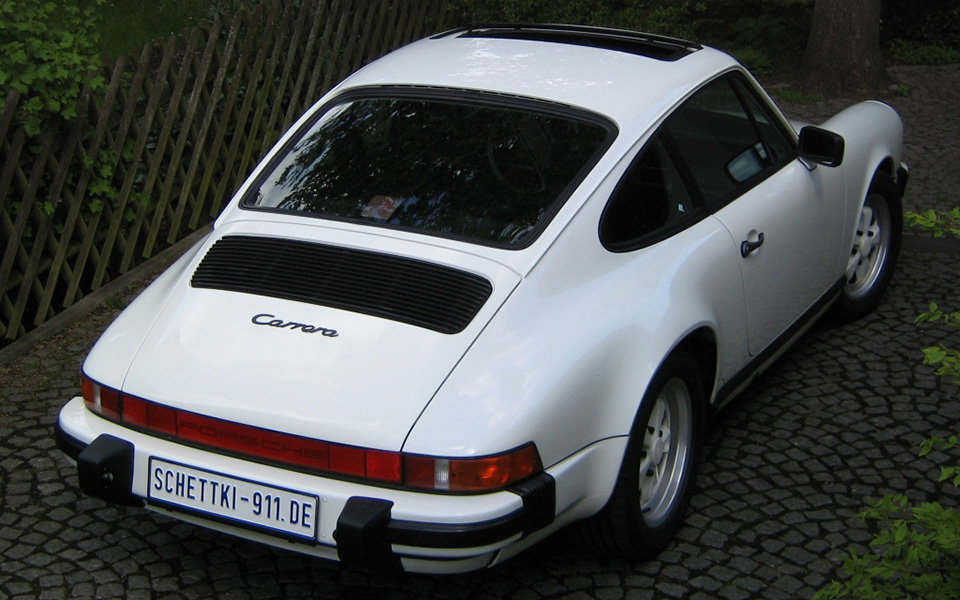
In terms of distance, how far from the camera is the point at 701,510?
4.48 meters

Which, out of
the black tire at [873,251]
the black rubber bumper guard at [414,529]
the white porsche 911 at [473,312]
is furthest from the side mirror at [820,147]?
the black rubber bumper guard at [414,529]

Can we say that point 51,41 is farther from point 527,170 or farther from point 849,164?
point 849,164

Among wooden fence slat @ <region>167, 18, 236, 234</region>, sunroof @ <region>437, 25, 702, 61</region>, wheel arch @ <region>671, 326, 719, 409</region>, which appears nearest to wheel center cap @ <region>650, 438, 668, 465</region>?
wheel arch @ <region>671, 326, 719, 409</region>

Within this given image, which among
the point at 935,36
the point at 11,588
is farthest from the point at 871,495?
the point at 935,36

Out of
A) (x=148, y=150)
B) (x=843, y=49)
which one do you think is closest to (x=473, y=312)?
(x=148, y=150)

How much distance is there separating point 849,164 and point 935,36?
7275mm

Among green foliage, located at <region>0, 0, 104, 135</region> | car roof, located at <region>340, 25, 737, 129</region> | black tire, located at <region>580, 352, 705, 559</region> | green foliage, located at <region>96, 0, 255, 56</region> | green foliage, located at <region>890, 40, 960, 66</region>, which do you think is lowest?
green foliage, located at <region>96, 0, 255, 56</region>

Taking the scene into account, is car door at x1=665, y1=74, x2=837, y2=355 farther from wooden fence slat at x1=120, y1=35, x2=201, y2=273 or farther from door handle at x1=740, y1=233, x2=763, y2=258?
wooden fence slat at x1=120, y1=35, x2=201, y2=273

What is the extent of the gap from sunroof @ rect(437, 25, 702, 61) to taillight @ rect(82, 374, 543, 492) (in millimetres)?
2154

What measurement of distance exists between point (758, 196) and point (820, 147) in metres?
0.52

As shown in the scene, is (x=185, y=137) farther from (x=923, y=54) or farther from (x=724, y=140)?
(x=923, y=54)

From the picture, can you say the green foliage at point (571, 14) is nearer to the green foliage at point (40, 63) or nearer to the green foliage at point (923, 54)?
the green foliage at point (923, 54)

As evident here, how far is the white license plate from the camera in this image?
3375 mm

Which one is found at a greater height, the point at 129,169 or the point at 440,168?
the point at 440,168
